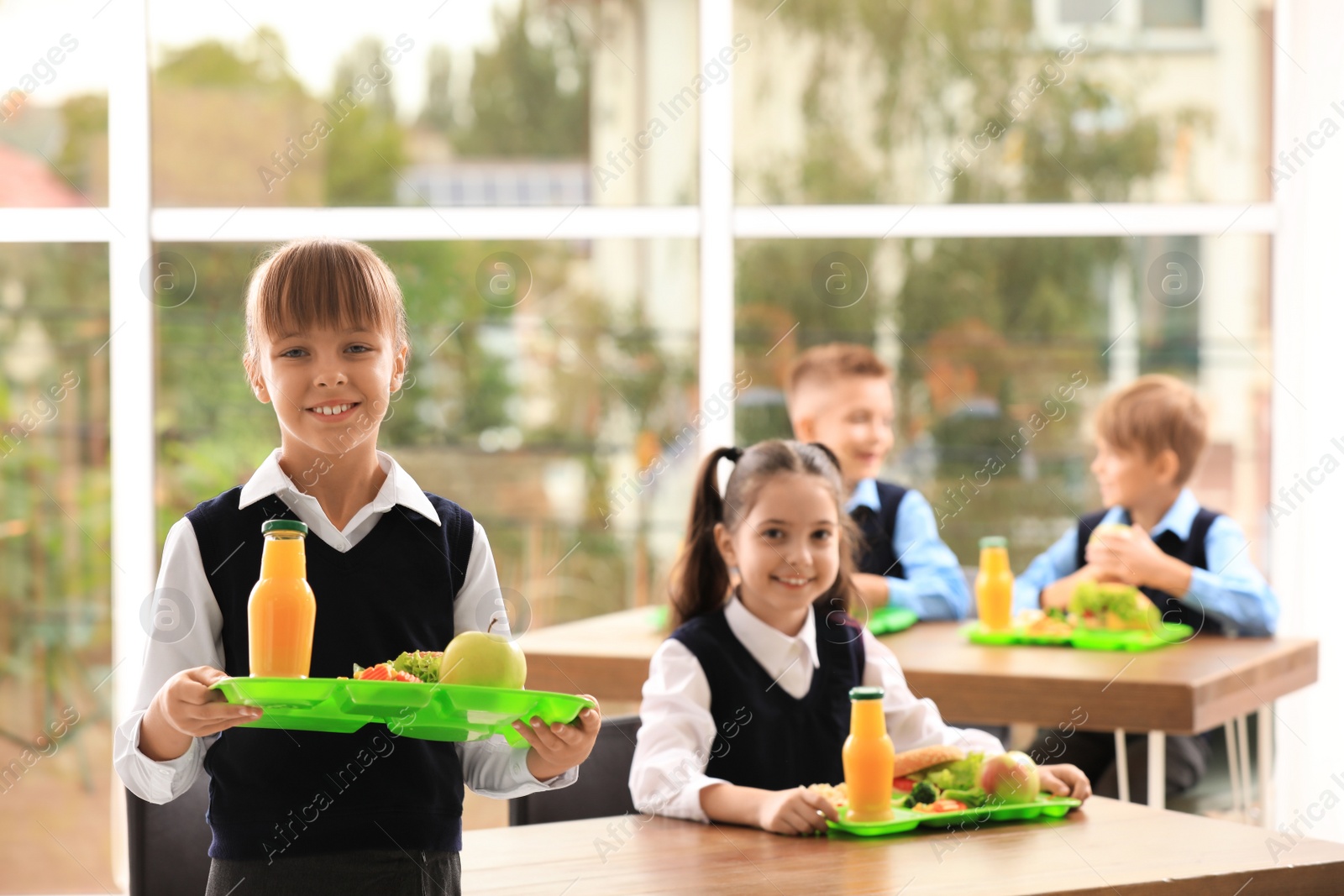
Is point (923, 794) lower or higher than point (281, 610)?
lower

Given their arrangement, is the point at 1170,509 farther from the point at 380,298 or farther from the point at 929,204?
the point at 380,298

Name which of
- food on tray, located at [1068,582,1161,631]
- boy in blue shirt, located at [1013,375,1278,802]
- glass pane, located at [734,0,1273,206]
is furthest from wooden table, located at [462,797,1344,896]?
glass pane, located at [734,0,1273,206]

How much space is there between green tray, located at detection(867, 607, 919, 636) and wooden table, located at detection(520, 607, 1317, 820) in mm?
30

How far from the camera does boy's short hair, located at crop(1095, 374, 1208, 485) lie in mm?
3035

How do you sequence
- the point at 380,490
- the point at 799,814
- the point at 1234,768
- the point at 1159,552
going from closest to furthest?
the point at 380,490
the point at 799,814
the point at 1159,552
the point at 1234,768

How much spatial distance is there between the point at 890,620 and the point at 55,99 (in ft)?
8.18

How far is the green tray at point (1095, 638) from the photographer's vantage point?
103 inches

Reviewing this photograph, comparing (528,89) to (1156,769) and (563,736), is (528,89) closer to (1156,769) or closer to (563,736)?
(1156,769)

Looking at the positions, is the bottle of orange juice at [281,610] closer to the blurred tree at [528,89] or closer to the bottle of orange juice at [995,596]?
the bottle of orange juice at [995,596]

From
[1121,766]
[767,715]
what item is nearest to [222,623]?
[767,715]

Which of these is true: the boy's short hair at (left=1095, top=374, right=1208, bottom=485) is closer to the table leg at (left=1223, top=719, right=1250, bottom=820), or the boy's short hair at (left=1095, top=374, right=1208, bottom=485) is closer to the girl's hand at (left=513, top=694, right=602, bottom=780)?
the table leg at (left=1223, top=719, right=1250, bottom=820)

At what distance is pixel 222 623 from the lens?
1.34m

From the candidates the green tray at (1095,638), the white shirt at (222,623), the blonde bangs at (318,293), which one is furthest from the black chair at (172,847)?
the green tray at (1095,638)

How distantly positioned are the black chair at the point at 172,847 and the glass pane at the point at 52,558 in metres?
2.27
